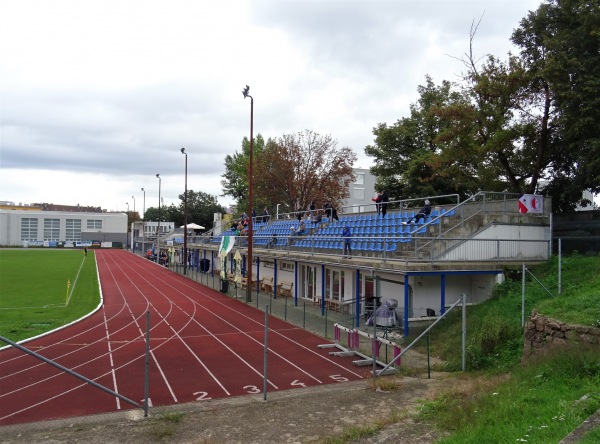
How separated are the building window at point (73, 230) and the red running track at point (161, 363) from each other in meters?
107

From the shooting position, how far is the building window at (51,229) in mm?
118000

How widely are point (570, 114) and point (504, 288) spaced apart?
8074mm

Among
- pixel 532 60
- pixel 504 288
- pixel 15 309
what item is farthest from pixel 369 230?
pixel 15 309

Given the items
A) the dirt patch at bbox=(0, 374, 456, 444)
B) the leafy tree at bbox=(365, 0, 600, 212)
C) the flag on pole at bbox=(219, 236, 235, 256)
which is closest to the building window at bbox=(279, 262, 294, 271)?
the flag on pole at bbox=(219, 236, 235, 256)

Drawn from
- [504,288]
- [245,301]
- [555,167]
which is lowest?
[245,301]

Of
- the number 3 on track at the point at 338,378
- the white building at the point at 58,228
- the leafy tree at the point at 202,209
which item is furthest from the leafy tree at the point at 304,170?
the white building at the point at 58,228

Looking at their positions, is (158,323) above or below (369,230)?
below

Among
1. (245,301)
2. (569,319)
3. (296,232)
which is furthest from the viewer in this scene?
(296,232)

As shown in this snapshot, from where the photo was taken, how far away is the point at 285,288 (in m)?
30.3

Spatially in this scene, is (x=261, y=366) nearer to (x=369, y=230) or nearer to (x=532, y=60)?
(x=369, y=230)

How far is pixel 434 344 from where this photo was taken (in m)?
15.3

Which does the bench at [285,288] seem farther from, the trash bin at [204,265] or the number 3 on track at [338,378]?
the trash bin at [204,265]

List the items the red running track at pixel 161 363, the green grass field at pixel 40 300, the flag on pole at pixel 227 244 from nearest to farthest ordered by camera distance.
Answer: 1. the red running track at pixel 161 363
2. the green grass field at pixel 40 300
3. the flag on pole at pixel 227 244

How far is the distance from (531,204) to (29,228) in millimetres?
121946
